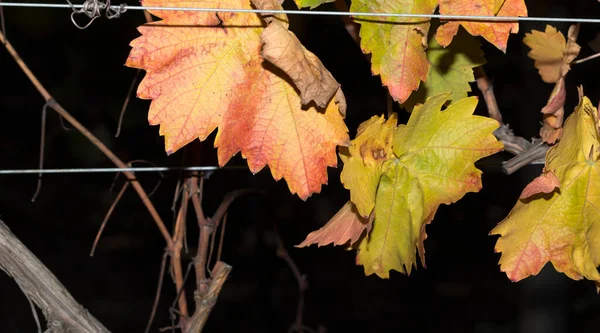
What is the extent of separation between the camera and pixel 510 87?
3697mm

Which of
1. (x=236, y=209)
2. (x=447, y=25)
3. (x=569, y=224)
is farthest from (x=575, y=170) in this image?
(x=236, y=209)

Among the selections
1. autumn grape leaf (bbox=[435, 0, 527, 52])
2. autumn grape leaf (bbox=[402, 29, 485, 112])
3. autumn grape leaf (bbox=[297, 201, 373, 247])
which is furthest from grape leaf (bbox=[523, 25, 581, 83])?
autumn grape leaf (bbox=[297, 201, 373, 247])

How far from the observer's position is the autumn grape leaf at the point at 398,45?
694 mm

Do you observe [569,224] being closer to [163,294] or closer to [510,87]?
[163,294]

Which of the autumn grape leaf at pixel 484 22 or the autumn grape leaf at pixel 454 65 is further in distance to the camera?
the autumn grape leaf at pixel 454 65

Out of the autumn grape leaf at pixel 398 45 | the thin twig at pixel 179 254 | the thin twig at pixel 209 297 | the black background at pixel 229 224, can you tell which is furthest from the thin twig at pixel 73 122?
the black background at pixel 229 224

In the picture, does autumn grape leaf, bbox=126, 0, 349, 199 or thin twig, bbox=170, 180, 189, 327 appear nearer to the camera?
autumn grape leaf, bbox=126, 0, 349, 199

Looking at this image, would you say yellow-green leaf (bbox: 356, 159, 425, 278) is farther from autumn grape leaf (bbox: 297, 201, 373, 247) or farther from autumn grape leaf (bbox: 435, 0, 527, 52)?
autumn grape leaf (bbox: 435, 0, 527, 52)

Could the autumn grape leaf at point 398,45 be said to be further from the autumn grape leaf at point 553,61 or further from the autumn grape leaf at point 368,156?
the autumn grape leaf at point 553,61

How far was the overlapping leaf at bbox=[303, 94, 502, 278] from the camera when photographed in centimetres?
73

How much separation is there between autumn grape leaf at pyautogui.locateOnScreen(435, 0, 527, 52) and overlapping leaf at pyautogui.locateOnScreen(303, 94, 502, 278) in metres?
0.07

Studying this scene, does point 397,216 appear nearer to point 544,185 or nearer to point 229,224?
point 544,185

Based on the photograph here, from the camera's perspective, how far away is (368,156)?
2.44 ft

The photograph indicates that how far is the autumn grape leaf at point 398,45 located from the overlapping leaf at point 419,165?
0.15 ft
